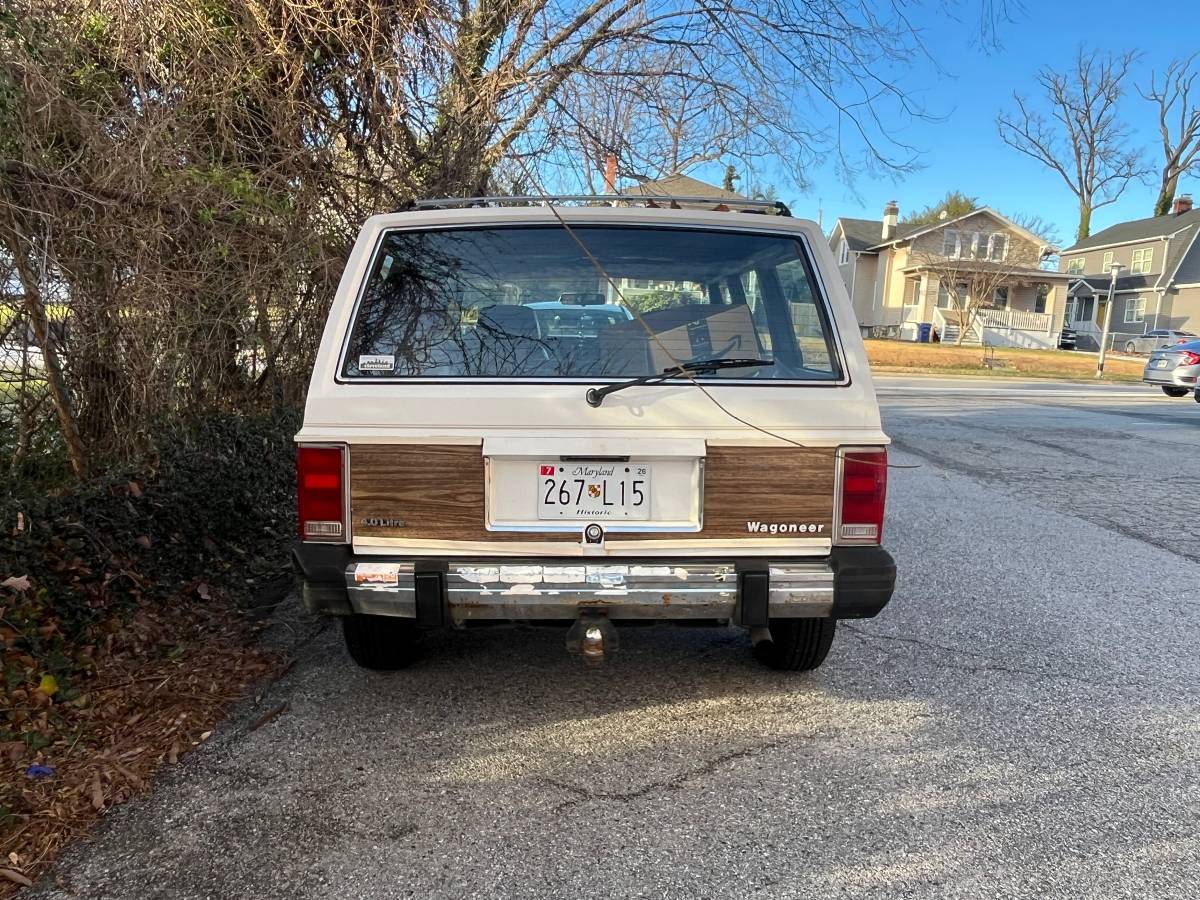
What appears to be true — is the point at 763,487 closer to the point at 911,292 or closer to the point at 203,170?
the point at 203,170

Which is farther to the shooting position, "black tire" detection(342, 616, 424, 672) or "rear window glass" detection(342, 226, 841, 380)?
"black tire" detection(342, 616, 424, 672)

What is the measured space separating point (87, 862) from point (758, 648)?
2667 millimetres

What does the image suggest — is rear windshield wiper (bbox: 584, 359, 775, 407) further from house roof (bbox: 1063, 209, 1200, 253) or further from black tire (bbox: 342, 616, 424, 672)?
house roof (bbox: 1063, 209, 1200, 253)

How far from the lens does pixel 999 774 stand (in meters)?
2.89

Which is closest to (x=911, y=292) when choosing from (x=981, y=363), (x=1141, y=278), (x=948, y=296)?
(x=948, y=296)

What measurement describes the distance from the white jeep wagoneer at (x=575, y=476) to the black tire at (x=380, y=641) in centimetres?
49

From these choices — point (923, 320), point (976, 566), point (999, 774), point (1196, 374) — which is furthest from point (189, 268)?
point (923, 320)

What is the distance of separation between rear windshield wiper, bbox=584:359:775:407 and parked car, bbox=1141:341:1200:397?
20549 millimetres

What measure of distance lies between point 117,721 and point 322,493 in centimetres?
125

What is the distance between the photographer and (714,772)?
2.87m

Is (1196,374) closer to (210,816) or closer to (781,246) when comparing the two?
(781,246)

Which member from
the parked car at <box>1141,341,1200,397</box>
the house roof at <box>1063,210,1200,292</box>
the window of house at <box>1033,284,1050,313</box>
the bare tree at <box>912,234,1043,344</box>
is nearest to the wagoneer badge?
the parked car at <box>1141,341,1200,397</box>

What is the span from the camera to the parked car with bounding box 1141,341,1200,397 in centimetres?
1944

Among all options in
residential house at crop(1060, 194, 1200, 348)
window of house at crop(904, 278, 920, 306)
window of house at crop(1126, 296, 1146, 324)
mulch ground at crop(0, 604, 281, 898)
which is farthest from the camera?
window of house at crop(1126, 296, 1146, 324)
